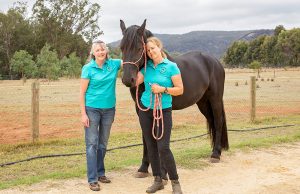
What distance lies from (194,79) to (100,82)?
1.78 meters

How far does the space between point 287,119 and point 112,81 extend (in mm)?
9216

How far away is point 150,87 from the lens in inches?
171

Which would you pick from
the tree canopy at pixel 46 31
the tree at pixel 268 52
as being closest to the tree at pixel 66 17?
the tree canopy at pixel 46 31

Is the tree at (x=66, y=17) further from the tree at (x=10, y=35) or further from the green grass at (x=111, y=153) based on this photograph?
the green grass at (x=111, y=153)

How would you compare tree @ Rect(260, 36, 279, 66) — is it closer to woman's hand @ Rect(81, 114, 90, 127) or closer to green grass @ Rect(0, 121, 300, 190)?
green grass @ Rect(0, 121, 300, 190)

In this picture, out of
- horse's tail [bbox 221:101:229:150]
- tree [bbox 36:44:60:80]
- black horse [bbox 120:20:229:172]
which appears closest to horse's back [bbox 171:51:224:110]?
black horse [bbox 120:20:229:172]

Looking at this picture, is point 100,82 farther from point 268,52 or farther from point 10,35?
point 268,52

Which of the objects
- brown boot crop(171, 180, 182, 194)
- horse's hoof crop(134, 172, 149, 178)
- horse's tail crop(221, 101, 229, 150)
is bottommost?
horse's hoof crop(134, 172, 149, 178)

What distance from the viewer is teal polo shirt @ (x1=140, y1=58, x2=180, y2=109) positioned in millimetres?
4285

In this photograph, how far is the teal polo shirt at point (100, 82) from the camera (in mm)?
4582

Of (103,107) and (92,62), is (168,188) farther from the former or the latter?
(92,62)

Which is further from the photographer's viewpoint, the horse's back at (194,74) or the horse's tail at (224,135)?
the horse's tail at (224,135)

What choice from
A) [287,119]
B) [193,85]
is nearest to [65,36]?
[287,119]

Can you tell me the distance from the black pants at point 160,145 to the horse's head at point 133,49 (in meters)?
0.55
